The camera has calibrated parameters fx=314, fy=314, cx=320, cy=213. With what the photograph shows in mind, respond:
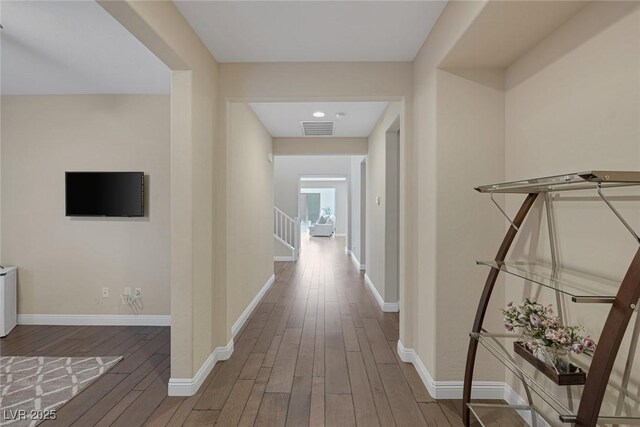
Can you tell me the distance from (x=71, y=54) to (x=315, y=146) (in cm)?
334

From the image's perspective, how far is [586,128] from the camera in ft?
4.77

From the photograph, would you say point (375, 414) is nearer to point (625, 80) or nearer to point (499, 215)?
point (499, 215)

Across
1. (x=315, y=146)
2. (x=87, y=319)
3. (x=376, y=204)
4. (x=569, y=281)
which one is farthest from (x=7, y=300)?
(x=569, y=281)

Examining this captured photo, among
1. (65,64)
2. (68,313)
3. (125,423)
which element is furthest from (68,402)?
(65,64)

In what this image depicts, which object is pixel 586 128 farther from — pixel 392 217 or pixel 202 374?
pixel 202 374

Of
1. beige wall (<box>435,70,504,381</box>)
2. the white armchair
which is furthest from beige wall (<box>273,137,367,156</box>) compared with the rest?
the white armchair

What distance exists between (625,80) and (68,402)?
354 cm

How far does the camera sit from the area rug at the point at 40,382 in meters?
1.99

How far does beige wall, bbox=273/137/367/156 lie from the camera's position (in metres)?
5.25

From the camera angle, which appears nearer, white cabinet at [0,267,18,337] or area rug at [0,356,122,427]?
area rug at [0,356,122,427]

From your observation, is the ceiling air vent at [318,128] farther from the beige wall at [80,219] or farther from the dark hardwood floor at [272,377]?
the dark hardwood floor at [272,377]

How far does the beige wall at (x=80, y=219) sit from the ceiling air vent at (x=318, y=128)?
73.1 inches

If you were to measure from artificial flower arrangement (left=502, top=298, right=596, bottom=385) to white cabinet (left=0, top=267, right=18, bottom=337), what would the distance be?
4.52 meters

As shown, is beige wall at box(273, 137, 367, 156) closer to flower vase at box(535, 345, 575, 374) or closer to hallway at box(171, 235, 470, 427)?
hallway at box(171, 235, 470, 427)
